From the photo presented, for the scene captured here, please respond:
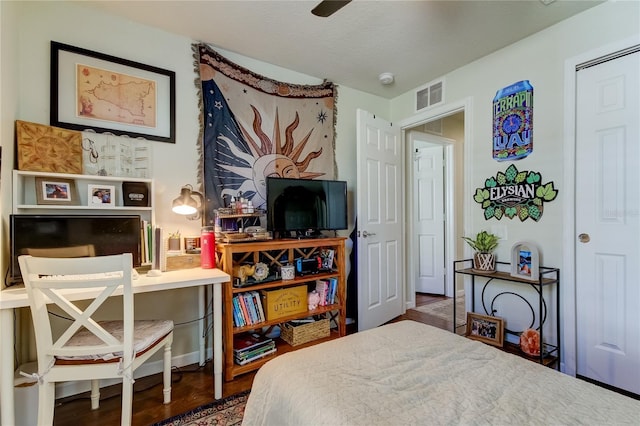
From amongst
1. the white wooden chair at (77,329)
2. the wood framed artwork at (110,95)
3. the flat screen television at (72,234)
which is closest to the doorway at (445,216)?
the wood framed artwork at (110,95)

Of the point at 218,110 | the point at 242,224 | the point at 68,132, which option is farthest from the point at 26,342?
the point at 218,110

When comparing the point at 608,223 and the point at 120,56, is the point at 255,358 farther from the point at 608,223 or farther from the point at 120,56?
the point at 608,223

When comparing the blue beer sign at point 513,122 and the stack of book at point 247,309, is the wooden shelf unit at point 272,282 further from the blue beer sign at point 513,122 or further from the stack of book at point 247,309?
the blue beer sign at point 513,122

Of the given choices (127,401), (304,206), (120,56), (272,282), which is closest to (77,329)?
(127,401)

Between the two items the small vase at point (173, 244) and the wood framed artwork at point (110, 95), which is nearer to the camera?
the wood framed artwork at point (110, 95)

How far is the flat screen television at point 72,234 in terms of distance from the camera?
1646 millimetres

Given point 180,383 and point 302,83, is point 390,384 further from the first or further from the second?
point 302,83

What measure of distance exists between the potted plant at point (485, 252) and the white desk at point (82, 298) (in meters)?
1.99

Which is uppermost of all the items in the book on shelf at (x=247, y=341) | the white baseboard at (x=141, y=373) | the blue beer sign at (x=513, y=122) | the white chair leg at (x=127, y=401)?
the blue beer sign at (x=513, y=122)

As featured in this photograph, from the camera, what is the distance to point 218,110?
97.5 inches

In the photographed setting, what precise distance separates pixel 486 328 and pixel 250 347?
6.18 feet

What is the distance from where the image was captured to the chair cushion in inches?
59.0

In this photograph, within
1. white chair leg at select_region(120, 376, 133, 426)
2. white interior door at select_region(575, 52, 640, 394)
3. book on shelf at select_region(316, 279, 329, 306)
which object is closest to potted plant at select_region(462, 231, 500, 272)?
white interior door at select_region(575, 52, 640, 394)

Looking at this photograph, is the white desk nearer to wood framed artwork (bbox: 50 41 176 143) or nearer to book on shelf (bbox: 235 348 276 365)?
book on shelf (bbox: 235 348 276 365)
